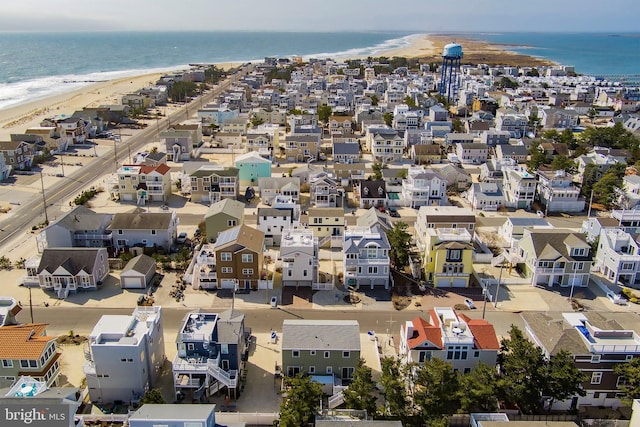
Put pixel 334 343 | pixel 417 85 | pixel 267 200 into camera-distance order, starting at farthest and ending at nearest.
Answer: pixel 417 85
pixel 267 200
pixel 334 343

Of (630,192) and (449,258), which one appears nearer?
(449,258)

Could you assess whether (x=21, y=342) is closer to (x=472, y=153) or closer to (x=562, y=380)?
(x=562, y=380)

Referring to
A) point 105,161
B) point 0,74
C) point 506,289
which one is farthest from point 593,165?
point 0,74

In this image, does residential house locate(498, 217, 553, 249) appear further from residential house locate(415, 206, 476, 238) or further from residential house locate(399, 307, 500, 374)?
Result: residential house locate(399, 307, 500, 374)

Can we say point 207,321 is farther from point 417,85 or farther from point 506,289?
point 417,85

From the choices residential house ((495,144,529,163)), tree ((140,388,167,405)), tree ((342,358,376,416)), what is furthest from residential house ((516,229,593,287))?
residential house ((495,144,529,163))

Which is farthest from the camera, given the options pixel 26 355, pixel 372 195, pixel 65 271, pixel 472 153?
pixel 472 153

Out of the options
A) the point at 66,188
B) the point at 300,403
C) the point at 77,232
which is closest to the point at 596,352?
the point at 300,403
